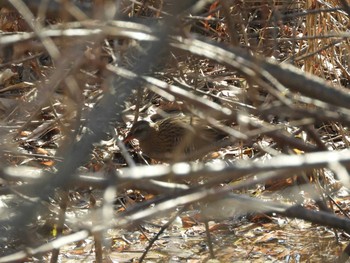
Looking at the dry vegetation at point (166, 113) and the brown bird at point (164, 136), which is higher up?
the brown bird at point (164, 136)

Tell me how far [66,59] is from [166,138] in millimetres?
4608

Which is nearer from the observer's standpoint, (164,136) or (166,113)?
(164,136)

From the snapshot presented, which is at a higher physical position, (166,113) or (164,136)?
(166,113)

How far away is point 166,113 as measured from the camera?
24.1 ft

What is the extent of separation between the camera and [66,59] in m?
2.56

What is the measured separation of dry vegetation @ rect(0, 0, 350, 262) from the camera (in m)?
2.33

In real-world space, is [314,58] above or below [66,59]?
above

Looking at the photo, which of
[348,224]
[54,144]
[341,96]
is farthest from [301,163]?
[54,144]

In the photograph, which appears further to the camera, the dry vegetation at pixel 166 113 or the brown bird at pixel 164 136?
the brown bird at pixel 164 136

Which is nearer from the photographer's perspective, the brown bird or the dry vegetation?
the dry vegetation

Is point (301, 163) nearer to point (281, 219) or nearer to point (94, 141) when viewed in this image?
point (94, 141)

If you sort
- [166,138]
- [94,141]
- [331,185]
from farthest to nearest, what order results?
[166,138] < [331,185] < [94,141]

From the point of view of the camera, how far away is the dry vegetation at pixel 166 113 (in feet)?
7.65

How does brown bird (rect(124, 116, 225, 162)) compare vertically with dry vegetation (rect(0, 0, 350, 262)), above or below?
above
